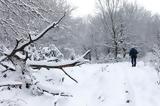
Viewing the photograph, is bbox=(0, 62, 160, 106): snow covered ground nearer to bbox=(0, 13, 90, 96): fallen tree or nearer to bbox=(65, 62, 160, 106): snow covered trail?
bbox=(65, 62, 160, 106): snow covered trail

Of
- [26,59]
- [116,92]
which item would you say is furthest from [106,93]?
[26,59]

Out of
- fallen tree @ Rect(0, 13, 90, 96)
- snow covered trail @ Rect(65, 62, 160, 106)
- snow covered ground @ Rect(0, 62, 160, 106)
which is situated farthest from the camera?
snow covered trail @ Rect(65, 62, 160, 106)

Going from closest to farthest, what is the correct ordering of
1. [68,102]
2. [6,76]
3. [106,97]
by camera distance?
[6,76], [68,102], [106,97]

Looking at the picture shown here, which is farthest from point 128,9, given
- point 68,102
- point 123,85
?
point 68,102

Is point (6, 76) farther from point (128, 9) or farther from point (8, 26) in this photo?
point (128, 9)

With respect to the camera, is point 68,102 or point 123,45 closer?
point 68,102

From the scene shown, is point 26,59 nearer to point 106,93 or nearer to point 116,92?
point 106,93

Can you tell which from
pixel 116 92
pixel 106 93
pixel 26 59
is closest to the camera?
pixel 26 59

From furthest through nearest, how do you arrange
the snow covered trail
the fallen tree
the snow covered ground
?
the snow covered trail
the snow covered ground
the fallen tree

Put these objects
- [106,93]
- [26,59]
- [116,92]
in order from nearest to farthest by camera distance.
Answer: [26,59] < [106,93] < [116,92]

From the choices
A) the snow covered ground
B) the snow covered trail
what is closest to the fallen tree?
the snow covered ground

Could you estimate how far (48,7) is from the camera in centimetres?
499

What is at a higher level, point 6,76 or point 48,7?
point 48,7

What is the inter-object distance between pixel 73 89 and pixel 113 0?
116ft
